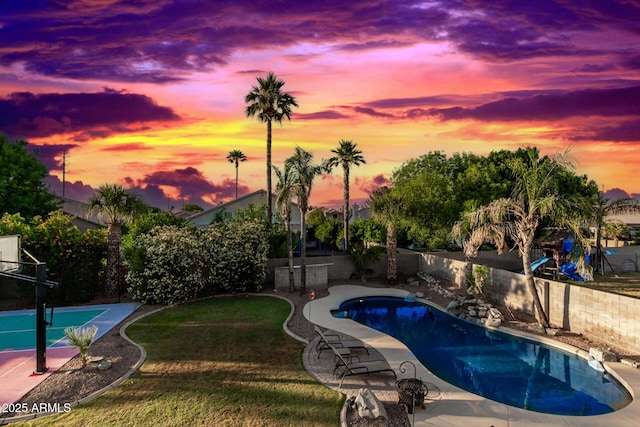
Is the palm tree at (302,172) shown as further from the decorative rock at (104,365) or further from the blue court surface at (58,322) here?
the decorative rock at (104,365)

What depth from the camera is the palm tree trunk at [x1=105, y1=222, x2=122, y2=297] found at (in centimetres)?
2178

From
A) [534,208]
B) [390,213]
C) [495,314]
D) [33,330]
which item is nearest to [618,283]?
[495,314]

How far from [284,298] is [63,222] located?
1327cm

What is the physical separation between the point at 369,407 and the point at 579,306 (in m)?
11.7

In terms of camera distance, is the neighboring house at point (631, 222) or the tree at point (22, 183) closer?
the tree at point (22, 183)

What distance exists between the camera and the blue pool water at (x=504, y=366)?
1135 cm

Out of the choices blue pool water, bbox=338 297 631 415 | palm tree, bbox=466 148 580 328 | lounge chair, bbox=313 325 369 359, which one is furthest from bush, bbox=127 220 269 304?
palm tree, bbox=466 148 580 328

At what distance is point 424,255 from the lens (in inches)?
1148

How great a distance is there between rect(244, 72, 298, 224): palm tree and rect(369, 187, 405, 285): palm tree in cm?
1275

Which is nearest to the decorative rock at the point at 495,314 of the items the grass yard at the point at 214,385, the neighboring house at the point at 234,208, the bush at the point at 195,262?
the grass yard at the point at 214,385

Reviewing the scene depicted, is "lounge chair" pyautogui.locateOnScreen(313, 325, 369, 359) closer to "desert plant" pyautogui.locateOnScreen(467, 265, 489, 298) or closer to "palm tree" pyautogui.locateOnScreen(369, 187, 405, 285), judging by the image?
"desert plant" pyautogui.locateOnScreen(467, 265, 489, 298)

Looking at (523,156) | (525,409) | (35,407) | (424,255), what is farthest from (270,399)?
(523,156)

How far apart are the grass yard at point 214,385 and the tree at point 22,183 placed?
17.9 meters

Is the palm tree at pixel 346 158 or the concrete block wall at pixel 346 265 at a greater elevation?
the palm tree at pixel 346 158
